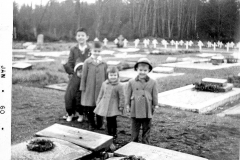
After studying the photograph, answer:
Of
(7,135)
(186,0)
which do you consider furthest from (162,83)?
(7,135)

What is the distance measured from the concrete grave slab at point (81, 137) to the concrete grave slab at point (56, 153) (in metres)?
0.11

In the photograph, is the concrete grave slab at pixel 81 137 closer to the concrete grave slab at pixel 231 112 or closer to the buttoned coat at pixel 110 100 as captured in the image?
the buttoned coat at pixel 110 100

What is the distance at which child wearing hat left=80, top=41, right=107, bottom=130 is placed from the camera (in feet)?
16.6

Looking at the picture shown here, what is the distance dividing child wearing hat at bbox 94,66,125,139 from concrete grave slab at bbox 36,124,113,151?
567mm

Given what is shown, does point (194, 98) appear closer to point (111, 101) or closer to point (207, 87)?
point (207, 87)

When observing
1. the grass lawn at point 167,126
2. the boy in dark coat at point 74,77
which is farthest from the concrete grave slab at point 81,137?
the boy in dark coat at point 74,77

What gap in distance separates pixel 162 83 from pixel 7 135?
240 inches

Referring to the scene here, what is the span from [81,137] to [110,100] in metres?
0.84

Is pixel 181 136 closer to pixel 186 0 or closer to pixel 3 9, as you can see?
pixel 186 0

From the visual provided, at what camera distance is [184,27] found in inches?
181

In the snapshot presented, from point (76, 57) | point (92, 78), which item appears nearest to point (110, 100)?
point (92, 78)

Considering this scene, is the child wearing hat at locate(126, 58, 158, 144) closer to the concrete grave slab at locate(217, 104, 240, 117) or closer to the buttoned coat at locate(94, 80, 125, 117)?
the buttoned coat at locate(94, 80, 125, 117)

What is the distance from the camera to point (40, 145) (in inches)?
139

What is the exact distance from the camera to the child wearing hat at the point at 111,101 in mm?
4570
